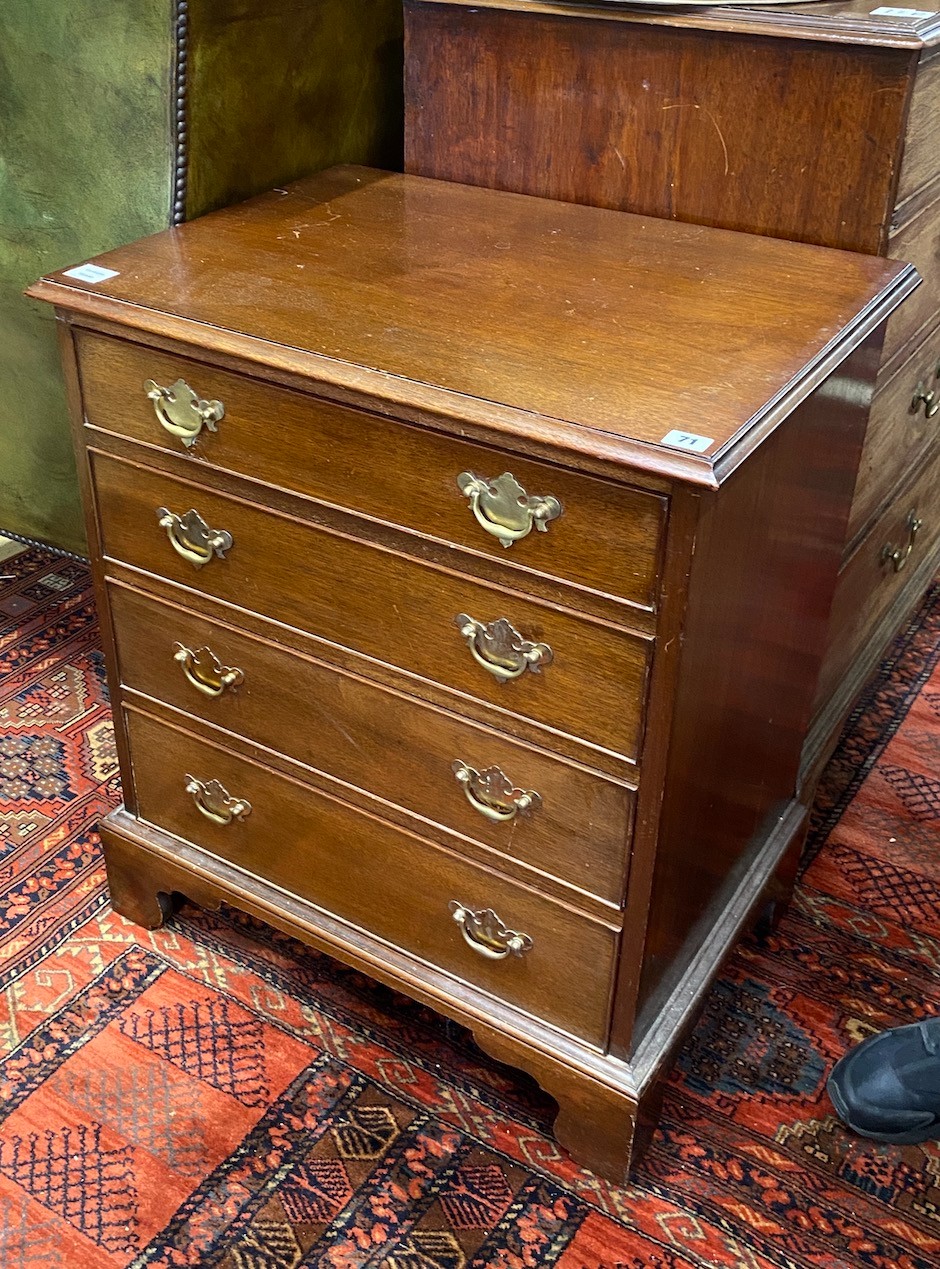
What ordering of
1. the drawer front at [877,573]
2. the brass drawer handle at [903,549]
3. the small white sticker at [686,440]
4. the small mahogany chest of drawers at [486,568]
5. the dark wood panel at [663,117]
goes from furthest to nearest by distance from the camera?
the brass drawer handle at [903,549]
the drawer front at [877,573]
the dark wood panel at [663,117]
the small mahogany chest of drawers at [486,568]
the small white sticker at [686,440]

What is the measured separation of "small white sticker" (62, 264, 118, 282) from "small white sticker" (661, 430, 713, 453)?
64cm

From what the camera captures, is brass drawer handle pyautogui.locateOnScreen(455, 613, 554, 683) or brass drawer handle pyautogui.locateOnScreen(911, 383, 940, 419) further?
brass drawer handle pyautogui.locateOnScreen(911, 383, 940, 419)

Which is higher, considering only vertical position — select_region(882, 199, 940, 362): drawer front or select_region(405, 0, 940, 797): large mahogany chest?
select_region(405, 0, 940, 797): large mahogany chest

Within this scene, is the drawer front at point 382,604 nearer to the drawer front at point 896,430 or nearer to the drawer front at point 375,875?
the drawer front at point 375,875

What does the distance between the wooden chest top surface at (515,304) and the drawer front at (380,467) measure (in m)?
0.05

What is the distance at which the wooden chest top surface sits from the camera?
3.62ft

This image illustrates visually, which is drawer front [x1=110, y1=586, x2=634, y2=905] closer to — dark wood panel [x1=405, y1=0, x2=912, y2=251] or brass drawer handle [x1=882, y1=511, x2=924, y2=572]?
dark wood panel [x1=405, y1=0, x2=912, y2=251]

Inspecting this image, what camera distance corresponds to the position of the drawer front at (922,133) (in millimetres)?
1334

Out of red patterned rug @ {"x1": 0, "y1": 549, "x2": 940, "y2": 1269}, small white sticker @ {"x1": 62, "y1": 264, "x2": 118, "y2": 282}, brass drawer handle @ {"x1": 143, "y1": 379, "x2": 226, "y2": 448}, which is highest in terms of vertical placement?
small white sticker @ {"x1": 62, "y1": 264, "x2": 118, "y2": 282}

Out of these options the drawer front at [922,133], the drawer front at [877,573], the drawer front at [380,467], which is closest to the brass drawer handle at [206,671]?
the drawer front at [380,467]

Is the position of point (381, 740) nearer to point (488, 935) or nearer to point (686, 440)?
point (488, 935)

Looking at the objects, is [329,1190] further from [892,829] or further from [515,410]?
[892,829]

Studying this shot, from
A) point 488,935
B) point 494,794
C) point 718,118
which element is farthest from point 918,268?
point 488,935

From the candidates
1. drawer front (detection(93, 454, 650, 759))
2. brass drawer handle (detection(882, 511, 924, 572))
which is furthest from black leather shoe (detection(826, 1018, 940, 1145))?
brass drawer handle (detection(882, 511, 924, 572))
